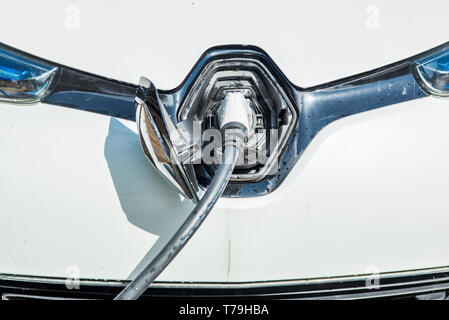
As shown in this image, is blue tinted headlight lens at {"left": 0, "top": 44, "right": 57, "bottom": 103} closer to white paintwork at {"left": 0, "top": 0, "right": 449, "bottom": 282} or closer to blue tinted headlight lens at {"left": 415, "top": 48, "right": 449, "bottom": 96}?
white paintwork at {"left": 0, "top": 0, "right": 449, "bottom": 282}

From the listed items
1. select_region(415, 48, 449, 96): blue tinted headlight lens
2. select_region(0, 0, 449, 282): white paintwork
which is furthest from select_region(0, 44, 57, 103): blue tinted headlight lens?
select_region(415, 48, 449, 96): blue tinted headlight lens

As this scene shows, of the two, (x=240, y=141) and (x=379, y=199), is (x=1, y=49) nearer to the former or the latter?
(x=240, y=141)

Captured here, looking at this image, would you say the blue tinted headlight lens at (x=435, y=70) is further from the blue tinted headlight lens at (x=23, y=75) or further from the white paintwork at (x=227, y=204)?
the blue tinted headlight lens at (x=23, y=75)

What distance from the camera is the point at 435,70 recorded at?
107cm

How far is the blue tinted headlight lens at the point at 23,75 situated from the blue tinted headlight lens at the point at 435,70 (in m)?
0.84

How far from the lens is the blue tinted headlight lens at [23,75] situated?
1029mm

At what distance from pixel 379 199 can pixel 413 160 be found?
0.36ft

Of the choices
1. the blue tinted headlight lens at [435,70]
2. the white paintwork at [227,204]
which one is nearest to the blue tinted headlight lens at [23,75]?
the white paintwork at [227,204]

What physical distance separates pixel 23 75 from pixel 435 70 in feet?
3.07

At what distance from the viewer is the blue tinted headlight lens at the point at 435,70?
3.44ft

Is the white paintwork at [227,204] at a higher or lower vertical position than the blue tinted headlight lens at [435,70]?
lower

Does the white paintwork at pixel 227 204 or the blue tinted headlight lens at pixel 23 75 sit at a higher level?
the blue tinted headlight lens at pixel 23 75

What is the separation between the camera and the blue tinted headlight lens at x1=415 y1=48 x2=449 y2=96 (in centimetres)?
105

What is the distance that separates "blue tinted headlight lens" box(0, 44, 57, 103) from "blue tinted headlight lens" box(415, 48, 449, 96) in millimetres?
837
